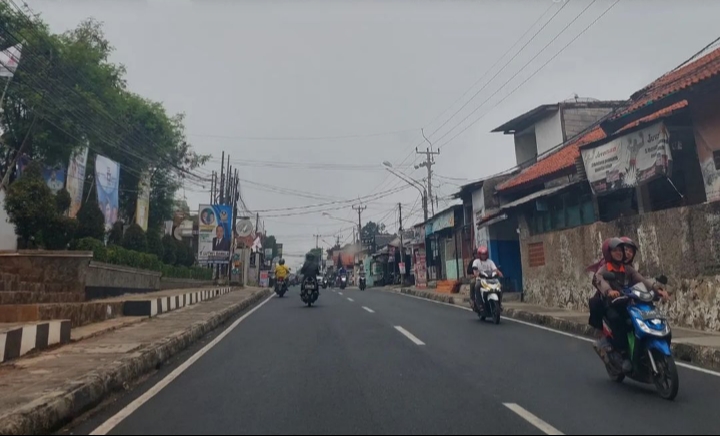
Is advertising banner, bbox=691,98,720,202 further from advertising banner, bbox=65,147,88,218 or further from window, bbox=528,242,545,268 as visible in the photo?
advertising banner, bbox=65,147,88,218

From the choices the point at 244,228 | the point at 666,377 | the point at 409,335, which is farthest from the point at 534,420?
the point at 244,228

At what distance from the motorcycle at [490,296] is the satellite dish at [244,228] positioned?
2887cm

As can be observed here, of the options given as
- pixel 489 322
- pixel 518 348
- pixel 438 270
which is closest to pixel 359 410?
pixel 518 348

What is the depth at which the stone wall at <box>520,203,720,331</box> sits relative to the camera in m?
10.4

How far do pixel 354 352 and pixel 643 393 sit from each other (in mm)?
4107

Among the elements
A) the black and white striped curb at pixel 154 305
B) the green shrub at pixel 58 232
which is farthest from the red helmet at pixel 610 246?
the green shrub at pixel 58 232

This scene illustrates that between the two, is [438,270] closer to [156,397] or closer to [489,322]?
[489,322]

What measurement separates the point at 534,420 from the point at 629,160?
1001 cm

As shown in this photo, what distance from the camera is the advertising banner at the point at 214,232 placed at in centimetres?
3250

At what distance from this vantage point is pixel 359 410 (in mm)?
5188

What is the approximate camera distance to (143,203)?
30922 millimetres

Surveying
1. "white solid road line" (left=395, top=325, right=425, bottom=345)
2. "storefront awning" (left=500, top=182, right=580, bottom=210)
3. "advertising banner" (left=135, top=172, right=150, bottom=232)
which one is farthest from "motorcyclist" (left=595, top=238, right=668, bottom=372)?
"advertising banner" (left=135, top=172, right=150, bottom=232)

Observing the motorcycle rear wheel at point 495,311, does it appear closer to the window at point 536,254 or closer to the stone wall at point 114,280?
the window at point 536,254

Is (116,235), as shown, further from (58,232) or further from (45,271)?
(45,271)
